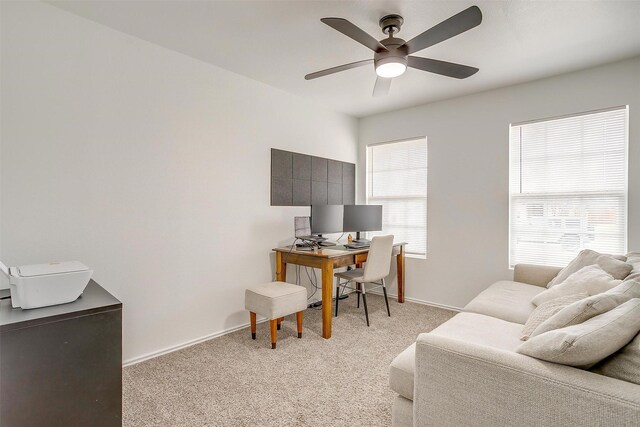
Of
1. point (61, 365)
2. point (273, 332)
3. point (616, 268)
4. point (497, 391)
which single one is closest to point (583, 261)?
point (616, 268)

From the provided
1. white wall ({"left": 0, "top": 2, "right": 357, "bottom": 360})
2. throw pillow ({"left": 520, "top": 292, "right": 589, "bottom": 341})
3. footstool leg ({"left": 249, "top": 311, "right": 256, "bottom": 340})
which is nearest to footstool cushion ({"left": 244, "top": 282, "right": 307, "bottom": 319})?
footstool leg ({"left": 249, "top": 311, "right": 256, "bottom": 340})

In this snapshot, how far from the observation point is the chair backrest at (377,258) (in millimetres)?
3205

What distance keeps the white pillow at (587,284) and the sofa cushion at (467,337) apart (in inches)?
12.9

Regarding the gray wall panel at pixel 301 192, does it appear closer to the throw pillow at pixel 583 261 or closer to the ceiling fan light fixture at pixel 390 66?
→ the ceiling fan light fixture at pixel 390 66

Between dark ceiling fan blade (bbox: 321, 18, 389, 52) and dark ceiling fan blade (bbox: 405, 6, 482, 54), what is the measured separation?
19 cm

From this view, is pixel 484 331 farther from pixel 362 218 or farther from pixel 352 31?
pixel 362 218

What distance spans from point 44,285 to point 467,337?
81.3 inches

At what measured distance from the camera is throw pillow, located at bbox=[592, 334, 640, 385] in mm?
1015

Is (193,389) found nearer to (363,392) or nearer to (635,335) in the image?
(363,392)

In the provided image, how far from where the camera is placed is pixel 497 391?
113 cm

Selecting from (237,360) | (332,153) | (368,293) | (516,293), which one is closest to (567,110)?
(516,293)

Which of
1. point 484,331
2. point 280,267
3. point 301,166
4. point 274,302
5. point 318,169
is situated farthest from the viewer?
point 318,169

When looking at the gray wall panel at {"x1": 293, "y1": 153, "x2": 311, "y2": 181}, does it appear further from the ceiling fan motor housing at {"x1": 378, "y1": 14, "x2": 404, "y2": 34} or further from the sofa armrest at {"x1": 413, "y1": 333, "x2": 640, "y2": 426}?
the sofa armrest at {"x1": 413, "y1": 333, "x2": 640, "y2": 426}

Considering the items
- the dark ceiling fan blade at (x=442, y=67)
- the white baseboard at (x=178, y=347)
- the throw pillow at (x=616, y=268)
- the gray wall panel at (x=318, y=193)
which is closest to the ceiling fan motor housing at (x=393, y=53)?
the dark ceiling fan blade at (x=442, y=67)
